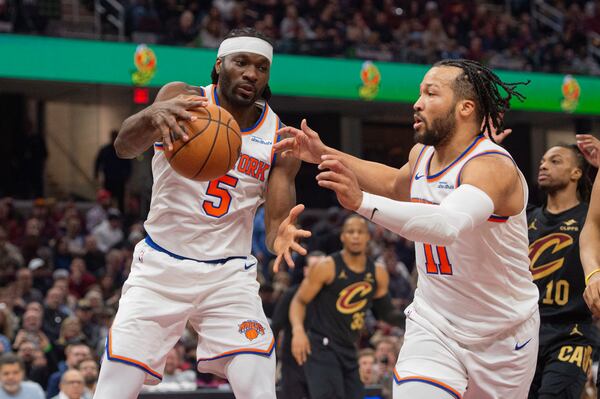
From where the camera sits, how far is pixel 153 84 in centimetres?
1711

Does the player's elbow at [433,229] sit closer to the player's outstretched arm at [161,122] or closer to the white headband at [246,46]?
the player's outstretched arm at [161,122]

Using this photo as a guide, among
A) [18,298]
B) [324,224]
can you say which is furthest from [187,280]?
[324,224]

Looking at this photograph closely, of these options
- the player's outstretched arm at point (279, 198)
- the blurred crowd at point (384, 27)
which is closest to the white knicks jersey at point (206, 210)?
the player's outstretched arm at point (279, 198)

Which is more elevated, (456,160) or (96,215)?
(456,160)

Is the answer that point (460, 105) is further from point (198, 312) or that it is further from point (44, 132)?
point (44, 132)

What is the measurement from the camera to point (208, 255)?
5.34m

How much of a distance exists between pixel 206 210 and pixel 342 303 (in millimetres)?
4268

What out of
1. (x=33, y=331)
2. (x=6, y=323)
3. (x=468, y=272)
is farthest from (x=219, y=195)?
(x=6, y=323)

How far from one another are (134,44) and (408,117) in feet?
30.7

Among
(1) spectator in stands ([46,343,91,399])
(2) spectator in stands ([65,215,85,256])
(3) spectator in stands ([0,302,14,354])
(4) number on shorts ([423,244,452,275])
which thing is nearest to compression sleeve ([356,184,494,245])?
(4) number on shorts ([423,244,452,275])

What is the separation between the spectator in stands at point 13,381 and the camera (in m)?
9.07

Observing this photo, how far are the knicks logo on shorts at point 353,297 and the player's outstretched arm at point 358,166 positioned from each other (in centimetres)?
378

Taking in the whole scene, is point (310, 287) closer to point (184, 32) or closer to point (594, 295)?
point (594, 295)

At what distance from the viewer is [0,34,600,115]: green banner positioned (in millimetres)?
16375
